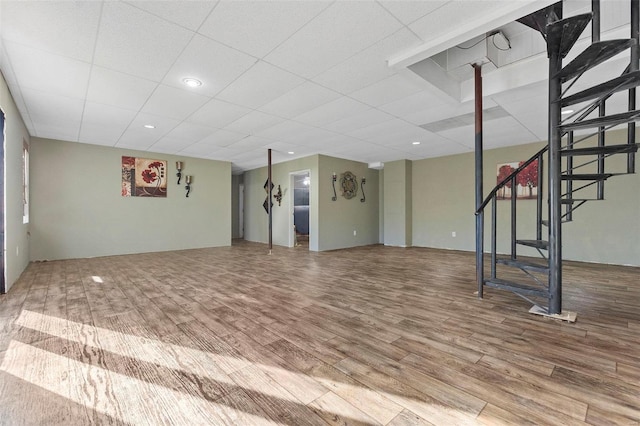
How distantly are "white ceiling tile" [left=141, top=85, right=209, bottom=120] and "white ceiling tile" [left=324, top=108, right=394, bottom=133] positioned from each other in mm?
2049

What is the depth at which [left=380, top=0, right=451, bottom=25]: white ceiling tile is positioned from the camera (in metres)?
1.94

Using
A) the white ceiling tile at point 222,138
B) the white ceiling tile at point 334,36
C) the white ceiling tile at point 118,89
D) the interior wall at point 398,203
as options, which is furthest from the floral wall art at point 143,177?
the interior wall at point 398,203

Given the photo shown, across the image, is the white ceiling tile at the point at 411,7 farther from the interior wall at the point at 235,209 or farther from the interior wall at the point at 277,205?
the interior wall at the point at 235,209

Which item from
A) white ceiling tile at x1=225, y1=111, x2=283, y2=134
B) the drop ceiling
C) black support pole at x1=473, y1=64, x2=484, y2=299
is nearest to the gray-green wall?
the drop ceiling

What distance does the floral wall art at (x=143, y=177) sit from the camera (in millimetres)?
6387

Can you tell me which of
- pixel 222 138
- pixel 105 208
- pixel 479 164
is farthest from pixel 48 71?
pixel 479 164

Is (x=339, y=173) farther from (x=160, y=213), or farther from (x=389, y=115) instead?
(x=160, y=213)

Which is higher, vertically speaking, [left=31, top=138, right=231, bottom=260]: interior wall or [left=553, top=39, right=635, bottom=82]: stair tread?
[left=553, top=39, right=635, bottom=82]: stair tread

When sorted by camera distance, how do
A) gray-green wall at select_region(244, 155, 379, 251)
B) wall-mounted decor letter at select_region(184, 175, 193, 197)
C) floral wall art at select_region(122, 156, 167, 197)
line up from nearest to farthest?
floral wall art at select_region(122, 156, 167, 197), gray-green wall at select_region(244, 155, 379, 251), wall-mounted decor letter at select_region(184, 175, 193, 197)

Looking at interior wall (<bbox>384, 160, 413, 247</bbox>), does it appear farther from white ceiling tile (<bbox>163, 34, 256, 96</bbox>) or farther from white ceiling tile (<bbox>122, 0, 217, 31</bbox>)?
white ceiling tile (<bbox>122, 0, 217, 31</bbox>)

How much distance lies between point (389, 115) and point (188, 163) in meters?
5.45

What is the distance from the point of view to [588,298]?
3039mm

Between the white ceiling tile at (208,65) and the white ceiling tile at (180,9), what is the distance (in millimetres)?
213

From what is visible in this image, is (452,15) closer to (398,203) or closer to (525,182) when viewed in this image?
(525,182)
